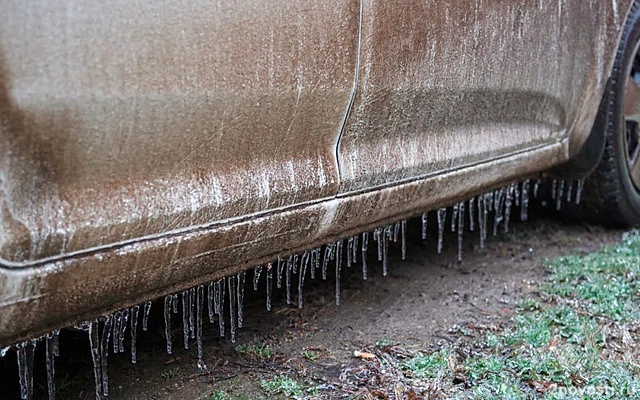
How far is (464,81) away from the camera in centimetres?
229

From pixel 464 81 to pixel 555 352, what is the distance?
824 mm

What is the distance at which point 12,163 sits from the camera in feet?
4.27

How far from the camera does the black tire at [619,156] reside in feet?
10.1

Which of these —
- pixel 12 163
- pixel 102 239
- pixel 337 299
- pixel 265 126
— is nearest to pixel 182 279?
pixel 102 239

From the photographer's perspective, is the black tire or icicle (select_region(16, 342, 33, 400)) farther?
the black tire

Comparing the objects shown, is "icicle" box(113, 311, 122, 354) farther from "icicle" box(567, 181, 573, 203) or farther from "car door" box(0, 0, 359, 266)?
"icicle" box(567, 181, 573, 203)

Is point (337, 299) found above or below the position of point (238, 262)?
below

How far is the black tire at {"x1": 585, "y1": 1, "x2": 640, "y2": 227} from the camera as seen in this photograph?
121 inches

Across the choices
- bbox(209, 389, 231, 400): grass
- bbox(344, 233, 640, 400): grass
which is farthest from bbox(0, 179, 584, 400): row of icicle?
bbox(344, 233, 640, 400): grass

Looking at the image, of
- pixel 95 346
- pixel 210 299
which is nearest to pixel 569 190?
pixel 210 299

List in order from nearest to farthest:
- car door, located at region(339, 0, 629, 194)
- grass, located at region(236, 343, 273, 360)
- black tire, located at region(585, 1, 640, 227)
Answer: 1. car door, located at region(339, 0, 629, 194)
2. grass, located at region(236, 343, 273, 360)
3. black tire, located at region(585, 1, 640, 227)

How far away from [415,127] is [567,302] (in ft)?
2.84

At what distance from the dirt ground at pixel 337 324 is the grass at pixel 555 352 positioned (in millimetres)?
119

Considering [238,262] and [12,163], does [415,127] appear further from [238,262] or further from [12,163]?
[12,163]
